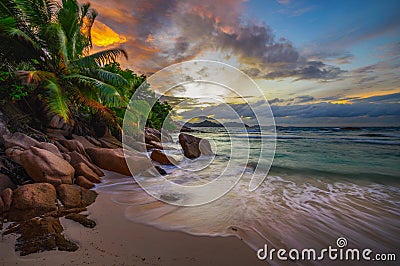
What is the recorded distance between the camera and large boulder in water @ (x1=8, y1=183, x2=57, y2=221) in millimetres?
3232

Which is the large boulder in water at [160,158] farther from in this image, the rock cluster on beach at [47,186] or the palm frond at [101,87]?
the palm frond at [101,87]

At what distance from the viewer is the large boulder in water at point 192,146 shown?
40.3ft

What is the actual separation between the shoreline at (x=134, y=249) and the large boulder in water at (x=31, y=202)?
1.63ft

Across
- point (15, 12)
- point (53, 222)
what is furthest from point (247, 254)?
point (15, 12)

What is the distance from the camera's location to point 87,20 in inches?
468

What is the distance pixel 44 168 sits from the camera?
14.0ft

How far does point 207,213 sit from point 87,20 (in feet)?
42.3

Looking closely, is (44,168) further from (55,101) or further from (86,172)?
(55,101)

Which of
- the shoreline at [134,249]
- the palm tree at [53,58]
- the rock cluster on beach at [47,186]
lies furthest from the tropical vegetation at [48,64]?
the shoreline at [134,249]

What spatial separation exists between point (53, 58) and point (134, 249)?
955cm

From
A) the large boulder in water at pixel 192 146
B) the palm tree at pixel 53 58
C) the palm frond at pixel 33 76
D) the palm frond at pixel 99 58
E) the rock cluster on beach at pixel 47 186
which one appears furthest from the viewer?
the large boulder in water at pixel 192 146

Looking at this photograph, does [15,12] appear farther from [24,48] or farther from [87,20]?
[87,20]

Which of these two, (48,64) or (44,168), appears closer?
(44,168)

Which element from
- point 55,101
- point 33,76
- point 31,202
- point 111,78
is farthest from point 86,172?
point 111,78
